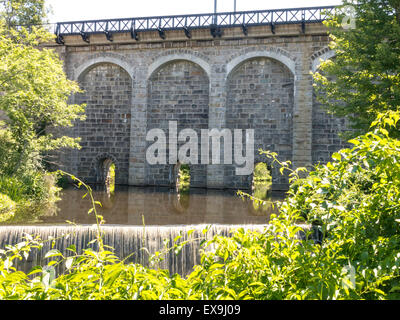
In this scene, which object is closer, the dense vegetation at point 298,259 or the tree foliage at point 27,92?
the dense vegetation at point 298,259

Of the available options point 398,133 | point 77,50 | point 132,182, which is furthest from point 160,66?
point 398,133

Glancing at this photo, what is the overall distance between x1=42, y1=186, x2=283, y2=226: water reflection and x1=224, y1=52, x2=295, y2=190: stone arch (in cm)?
202

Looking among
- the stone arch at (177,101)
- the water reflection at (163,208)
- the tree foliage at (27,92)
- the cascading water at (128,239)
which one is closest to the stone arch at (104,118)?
the stone arch at (177,101)

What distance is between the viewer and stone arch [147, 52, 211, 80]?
19.1 metres

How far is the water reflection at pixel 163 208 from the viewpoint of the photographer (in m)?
11.1

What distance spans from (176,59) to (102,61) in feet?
12.2

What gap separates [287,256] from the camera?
2.32 metres

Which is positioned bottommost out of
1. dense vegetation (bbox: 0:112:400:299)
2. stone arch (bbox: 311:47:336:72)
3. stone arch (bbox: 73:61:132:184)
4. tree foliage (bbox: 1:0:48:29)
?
dense vegetation (bbox: 0:112:400:299)

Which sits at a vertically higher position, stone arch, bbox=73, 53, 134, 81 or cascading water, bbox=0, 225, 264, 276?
stone arch, bbox=73, 53, 134, 81

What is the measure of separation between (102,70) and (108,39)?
5.39 ft

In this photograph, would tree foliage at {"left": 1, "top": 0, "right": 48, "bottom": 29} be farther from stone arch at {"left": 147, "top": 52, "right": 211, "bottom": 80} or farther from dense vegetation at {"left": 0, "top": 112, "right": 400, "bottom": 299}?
dense vegetation at {"left": 0, "top": 112, "right": 400, "bottom": 299}

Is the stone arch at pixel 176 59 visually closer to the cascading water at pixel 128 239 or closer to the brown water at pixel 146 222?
the brown water at pixel 146 222

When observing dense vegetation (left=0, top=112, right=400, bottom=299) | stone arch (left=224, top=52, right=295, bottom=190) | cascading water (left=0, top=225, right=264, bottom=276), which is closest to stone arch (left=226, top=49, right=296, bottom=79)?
stone arch (left=224, top=52, right=295, bottom=190)
